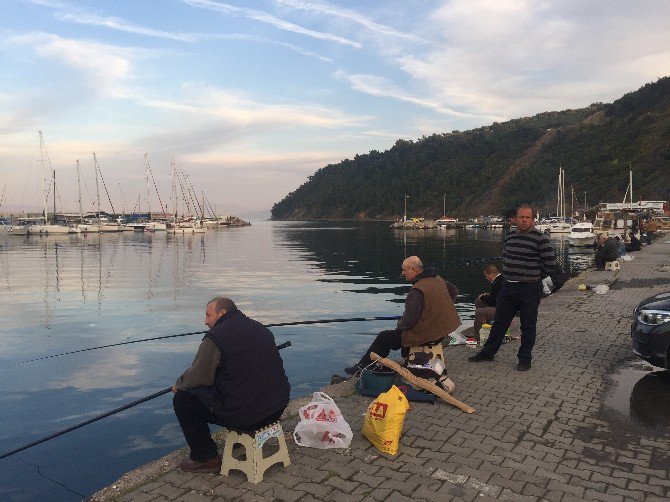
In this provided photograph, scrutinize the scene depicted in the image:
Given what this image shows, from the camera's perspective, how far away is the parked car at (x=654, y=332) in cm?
690

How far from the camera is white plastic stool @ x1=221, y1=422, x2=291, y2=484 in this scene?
4500 mm

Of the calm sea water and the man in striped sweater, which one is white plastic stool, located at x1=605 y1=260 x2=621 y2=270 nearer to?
Answer: the calm sea water

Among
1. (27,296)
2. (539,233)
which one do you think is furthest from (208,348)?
(27,296)

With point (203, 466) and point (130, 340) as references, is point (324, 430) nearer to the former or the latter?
point (203, 466)

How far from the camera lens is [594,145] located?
130250mm

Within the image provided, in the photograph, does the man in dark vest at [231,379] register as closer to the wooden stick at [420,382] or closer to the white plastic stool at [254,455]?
the white plastic stool at [254,455]

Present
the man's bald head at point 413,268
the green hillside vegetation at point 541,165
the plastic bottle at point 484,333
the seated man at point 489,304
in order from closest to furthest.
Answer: the man's bald head at point 413,268 → the plastic bottle at point 484,333 → the seated man at point 489,304 → the green hillside vegetation at point 541,165

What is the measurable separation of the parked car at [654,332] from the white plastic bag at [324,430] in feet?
14.1

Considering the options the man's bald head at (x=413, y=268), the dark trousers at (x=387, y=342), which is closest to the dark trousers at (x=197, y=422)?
the dark trousers at (x=387, y=342)

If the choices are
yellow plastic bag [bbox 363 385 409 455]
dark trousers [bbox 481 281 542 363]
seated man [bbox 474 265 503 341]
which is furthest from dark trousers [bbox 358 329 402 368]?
seated man [bbox 474 265 503 341]

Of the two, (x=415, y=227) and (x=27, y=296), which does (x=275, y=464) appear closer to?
(x=27, y=296)

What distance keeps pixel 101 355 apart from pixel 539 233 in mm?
9867

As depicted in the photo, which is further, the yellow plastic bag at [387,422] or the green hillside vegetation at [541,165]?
the green hillside vegetation at [541,165]

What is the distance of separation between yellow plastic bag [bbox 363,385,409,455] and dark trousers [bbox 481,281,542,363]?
9.75ft
